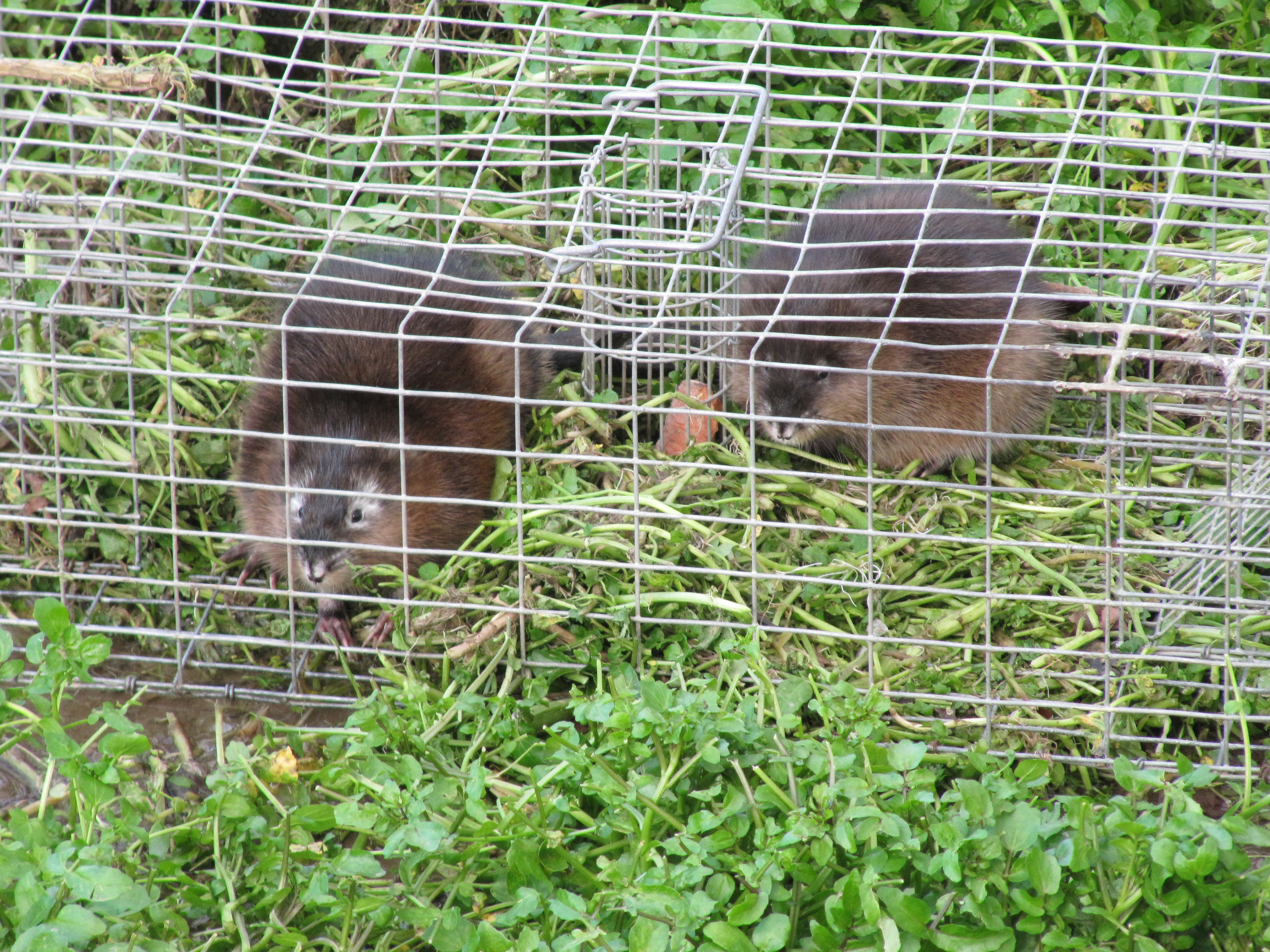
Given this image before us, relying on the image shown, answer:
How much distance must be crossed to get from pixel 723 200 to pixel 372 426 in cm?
135

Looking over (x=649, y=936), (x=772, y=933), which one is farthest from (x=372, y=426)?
(x=772, y=933)

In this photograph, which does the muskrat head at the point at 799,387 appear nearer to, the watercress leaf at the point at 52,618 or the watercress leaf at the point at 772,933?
the watercress leaf at the point at 772,933

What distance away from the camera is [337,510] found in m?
3.97

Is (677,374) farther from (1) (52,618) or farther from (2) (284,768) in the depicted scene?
(1) (52,618)

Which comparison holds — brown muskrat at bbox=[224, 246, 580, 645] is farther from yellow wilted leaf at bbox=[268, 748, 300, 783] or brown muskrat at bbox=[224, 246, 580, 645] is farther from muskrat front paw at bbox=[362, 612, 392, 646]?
yellow wilted leaf at bbox=[268, 748, 300, 783]

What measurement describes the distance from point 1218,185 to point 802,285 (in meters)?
1.99

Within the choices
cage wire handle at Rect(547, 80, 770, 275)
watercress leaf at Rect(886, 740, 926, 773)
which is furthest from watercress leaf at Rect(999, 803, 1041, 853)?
cage wire handle at Rect(547, 80, 770, 275)

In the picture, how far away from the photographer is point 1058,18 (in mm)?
5387

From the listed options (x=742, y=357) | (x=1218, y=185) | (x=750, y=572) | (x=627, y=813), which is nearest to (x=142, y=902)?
(x=627, y=813)

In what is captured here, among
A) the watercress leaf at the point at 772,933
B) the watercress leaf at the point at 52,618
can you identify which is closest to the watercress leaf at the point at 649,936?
the watercress leaf at the point at 772,933

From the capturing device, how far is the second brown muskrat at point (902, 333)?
4.28 metres

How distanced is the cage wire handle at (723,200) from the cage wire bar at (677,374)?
0.02m

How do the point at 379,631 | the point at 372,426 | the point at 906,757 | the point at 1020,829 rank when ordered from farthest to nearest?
the point at 372,426 < the point at 379,631 < the point at 906,757 < the point at 1020,829

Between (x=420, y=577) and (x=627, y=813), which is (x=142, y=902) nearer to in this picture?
(x=627, y=813)
